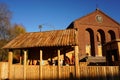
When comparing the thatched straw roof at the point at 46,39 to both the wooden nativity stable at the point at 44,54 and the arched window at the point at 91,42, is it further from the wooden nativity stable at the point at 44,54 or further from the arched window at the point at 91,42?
the arched window at the point at 91,42

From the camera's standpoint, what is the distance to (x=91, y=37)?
140 ft

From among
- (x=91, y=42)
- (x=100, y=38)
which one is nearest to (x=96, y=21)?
(x=100, y=38)

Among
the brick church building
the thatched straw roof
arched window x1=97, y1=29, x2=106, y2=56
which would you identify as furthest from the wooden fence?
arched window x1=97, y1=29, x2=106, y2=56

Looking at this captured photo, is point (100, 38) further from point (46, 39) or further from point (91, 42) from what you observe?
point (46, 39)

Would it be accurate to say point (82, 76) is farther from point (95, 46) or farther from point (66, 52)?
point (95, 46)

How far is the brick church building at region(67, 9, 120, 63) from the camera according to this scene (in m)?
40.7

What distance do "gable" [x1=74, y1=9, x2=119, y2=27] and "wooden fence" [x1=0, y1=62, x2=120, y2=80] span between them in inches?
1030

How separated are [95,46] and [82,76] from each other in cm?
2725

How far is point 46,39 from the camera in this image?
18141mm

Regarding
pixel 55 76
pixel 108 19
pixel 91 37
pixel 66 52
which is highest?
pixel 108 19

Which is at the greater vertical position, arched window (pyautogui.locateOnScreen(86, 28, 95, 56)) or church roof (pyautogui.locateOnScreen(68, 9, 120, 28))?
church roof (pyautogui.locateOnScreen(68, 9, 120, 28))

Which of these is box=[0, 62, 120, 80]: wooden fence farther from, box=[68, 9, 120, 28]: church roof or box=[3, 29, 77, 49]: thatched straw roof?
box=[68, 9, 120, 28]: church roof

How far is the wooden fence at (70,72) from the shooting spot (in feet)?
48.5

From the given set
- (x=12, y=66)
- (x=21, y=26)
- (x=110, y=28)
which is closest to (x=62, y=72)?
(x=12, y=66)
